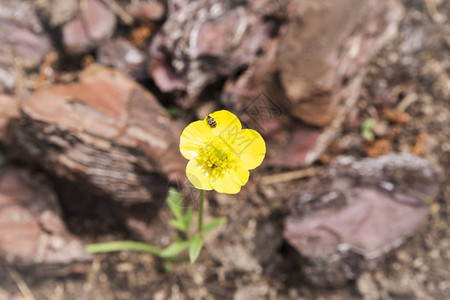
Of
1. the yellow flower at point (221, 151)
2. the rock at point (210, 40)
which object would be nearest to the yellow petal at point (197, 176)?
the yellow flower at point (221, 151)

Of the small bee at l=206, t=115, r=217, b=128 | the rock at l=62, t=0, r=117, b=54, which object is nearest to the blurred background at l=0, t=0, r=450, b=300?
the rock at l=62, t=0, r=117, b=54

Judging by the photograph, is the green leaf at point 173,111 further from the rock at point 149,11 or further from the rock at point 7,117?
the rock at point 7,117

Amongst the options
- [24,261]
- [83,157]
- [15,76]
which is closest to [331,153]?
[83,157]

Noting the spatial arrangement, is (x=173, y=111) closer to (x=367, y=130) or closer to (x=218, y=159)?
(x=218, y=159)

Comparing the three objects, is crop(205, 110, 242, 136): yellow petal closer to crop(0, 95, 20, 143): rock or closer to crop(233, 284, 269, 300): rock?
crop(233, 284, 269, 300): rock

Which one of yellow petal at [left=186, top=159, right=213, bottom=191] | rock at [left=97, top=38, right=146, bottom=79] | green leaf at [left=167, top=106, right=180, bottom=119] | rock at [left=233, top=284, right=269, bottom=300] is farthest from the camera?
rock at [left=97, top=38, right=146, bottom=79]

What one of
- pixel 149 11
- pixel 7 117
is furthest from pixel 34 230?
pixel 149 11

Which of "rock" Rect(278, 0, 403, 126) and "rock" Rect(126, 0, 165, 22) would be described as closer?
"rock" Rect(278, 0, 403, 126)

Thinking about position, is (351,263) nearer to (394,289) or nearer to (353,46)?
(394,289)
